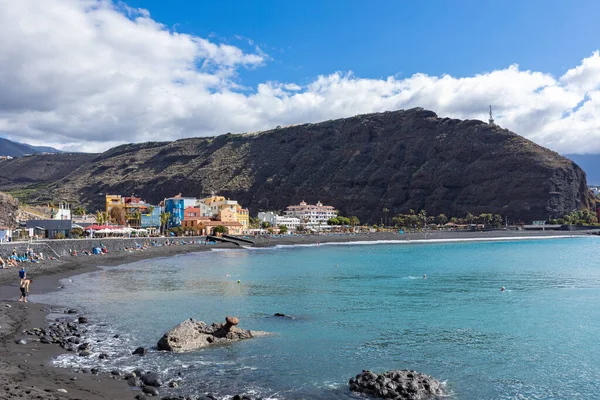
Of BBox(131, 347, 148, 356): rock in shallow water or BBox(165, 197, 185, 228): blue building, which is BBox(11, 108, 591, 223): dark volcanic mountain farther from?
BBox(131, 347, 148, 356): rock in shallow water

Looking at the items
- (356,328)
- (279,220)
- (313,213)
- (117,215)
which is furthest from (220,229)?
(356,328)

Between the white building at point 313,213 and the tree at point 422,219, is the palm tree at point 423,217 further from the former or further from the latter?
the white building at point 313,213

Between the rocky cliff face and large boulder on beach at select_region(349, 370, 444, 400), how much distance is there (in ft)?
226

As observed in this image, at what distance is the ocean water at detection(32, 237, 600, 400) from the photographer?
15.8 meters

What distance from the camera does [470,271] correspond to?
2008 inches

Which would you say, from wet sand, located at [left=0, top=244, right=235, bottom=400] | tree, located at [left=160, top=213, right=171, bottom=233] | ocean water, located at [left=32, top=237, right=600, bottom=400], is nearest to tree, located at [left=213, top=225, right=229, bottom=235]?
tree, located at [left=160, top=213, right=171, bottom=233]

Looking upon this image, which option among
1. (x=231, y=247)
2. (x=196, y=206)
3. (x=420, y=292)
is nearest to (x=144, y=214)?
(x=196, y=206)

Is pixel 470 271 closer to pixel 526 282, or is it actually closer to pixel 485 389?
pixel 526 282

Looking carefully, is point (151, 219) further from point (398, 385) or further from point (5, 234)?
point (398, 385)

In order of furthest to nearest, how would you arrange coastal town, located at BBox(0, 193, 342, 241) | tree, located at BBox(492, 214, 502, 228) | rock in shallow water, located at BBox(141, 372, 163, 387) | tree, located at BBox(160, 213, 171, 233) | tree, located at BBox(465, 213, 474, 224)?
tree, located at BBox(465, 213, 474, 224)
tree, located at BBox(492, 214, 502, 228)
tree, located at BBox(160, 213, 171, 233)
coastal town, located at BBox(0, 193, 342, 241)
rock in shallow water, located at BBox(141, 372, 163, 387)

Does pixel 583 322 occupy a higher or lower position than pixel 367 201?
lower

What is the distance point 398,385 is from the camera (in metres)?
14.2

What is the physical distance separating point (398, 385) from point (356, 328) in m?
8.85

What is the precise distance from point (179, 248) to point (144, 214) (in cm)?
3532
